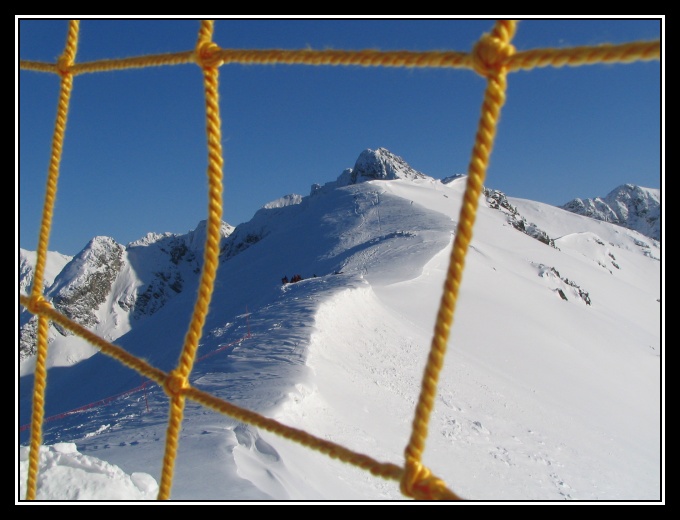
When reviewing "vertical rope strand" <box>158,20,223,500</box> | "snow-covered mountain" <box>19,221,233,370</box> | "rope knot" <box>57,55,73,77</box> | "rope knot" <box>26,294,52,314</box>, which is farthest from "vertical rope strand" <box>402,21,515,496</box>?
"snow-covered mountain" <box>19,221,233,370</box>

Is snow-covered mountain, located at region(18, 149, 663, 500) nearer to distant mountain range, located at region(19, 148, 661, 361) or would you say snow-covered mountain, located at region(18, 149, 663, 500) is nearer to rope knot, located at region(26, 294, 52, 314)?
rope knot, located at region(26, 294, 52, 314)

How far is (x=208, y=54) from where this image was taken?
1998 mm

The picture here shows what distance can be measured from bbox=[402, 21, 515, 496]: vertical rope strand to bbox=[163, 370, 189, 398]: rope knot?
3.28 ft

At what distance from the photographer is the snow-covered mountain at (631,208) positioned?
521 feet

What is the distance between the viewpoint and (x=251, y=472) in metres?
4.14

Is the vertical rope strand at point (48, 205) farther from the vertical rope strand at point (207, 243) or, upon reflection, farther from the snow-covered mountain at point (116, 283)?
the snow-covered mountain at point (116, 283)

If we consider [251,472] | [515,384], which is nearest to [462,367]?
[515,384]

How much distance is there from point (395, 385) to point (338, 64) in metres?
6.98

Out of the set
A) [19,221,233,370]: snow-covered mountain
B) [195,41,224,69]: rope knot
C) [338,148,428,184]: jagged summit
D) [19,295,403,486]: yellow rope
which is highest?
[338,148,428,184]: jagged summit

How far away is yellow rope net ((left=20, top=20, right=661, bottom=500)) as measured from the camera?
4.07 ft

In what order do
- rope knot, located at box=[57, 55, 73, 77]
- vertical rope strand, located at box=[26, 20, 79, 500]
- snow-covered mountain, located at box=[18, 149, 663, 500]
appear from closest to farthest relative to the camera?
1. vertical rope strand, located at box=[26, 20, 79, 500]
2. rope knot, located at box=[57, 55, 73, 77]
3. snow-covered mountain, located at box=[18, 149, 663, 500]

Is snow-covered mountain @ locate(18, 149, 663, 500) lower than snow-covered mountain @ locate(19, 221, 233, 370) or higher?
lower

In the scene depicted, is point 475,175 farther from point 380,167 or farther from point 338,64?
point 380,167

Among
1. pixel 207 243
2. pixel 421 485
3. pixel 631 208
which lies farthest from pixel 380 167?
pixel 631 208
